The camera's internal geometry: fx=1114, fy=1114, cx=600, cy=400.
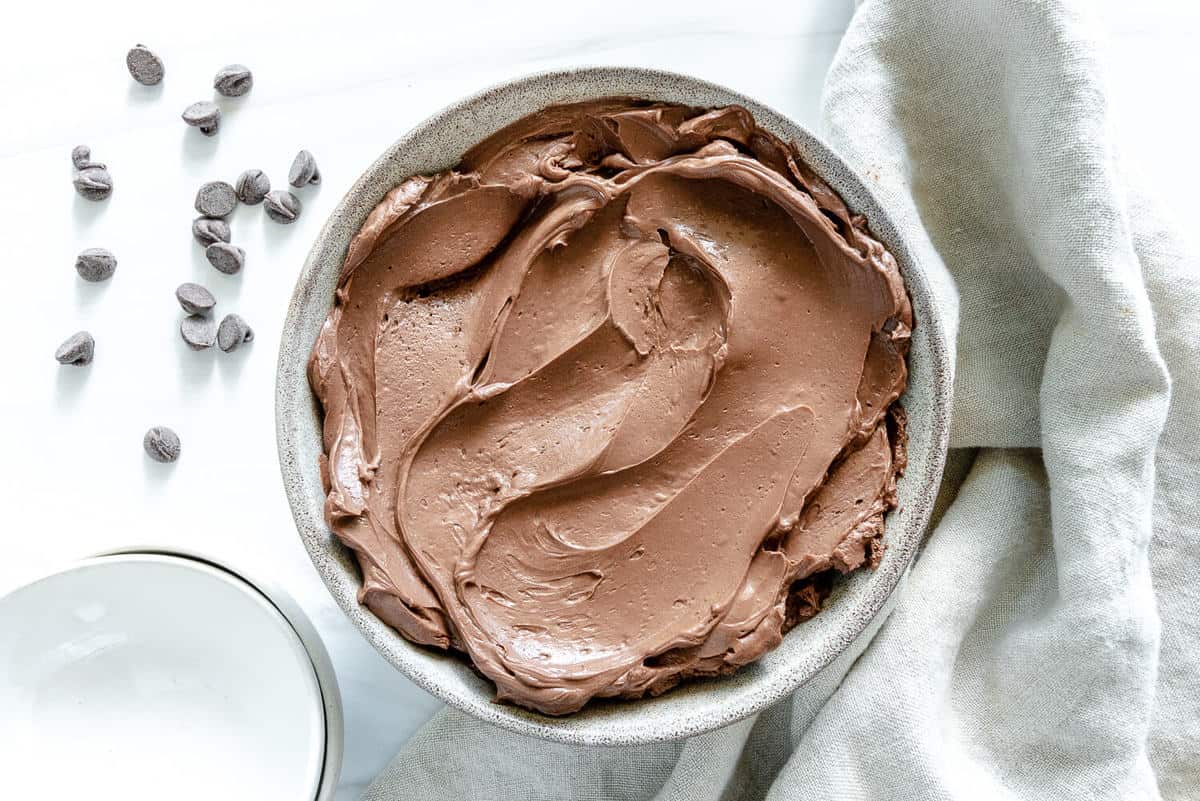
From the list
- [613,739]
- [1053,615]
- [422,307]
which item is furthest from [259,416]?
[1053,615]

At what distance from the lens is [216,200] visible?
84.6 inches

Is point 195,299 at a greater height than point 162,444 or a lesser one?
greater

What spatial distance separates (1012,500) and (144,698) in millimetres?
1657

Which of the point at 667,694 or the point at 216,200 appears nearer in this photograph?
the point at 667,694

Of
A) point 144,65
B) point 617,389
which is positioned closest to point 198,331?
point 144,65

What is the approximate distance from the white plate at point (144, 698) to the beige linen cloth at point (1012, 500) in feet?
0.85

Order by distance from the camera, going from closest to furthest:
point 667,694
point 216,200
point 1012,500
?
point 667,694
point 1012,500
point 216,200

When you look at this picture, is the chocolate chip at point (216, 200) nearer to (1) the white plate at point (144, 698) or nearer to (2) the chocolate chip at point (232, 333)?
(2) the chocolate chip at point (232, 333)

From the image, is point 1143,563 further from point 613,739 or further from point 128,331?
point 128,331

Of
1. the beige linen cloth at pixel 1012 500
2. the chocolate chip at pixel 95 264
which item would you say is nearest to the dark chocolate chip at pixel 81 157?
the chocolate chip at pixel 95 264

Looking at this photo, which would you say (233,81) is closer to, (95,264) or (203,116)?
(203,116)

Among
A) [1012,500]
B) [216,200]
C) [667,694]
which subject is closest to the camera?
[667,694]

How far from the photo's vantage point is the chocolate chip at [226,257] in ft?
6.98

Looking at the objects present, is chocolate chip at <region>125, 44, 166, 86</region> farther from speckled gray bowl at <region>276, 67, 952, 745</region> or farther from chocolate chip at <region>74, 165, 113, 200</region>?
speckled gray bowl at <region>276, 67, 952, 745</region>
